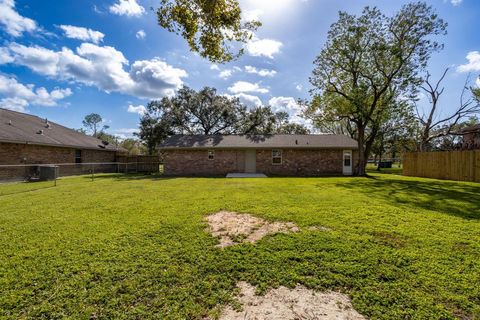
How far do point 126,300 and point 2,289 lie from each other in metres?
1.52

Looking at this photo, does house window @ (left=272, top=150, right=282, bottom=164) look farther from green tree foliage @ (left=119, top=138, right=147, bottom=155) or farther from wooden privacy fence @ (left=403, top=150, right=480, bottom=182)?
green tree foliage @ (left=119, top=138, right=147, bottom=155)

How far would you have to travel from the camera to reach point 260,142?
18844 millimetres

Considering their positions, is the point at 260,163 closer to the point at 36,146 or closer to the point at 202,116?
the point at 202,116

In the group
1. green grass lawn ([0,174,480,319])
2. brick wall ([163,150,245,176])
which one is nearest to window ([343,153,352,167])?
brick wall ([163,150,245,176])

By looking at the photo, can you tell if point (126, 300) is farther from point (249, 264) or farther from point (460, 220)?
point (460, 220)

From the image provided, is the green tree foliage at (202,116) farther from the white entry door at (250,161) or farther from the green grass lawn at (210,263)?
the green grass lawn at (210,263)

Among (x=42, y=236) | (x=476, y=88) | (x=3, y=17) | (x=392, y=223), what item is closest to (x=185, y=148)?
(x=3, y=17)

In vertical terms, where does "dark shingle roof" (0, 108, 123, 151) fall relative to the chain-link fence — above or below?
above

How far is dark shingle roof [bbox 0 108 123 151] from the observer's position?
13906 mm

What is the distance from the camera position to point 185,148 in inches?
725

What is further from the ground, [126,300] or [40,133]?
[40,133]

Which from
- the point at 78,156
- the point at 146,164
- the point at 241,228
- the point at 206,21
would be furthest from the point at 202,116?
the point at 241,228

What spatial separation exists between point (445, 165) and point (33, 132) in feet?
91.3

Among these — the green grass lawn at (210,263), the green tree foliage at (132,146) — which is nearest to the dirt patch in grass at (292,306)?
the green grass lawn at (210,263)
